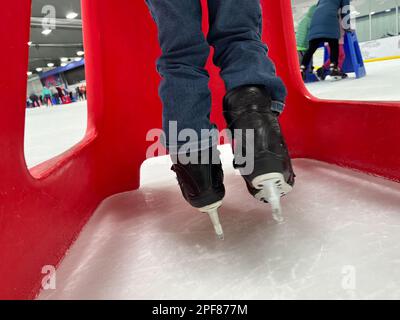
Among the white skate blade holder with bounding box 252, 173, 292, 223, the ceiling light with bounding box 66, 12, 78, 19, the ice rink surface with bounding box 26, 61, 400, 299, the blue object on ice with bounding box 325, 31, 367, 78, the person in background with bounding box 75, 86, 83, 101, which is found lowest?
the ice rink surface with bounding box 26, 61, 400, 299

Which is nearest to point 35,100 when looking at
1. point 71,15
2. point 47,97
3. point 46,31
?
point 47,97

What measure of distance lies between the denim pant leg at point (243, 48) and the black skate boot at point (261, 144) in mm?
14

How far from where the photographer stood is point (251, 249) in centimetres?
39

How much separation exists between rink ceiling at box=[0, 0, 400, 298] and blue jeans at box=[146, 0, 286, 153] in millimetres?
163

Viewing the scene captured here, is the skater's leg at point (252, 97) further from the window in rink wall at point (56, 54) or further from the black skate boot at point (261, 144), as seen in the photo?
the window in rink wall at point (56, 54)

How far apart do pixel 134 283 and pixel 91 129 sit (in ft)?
1.30

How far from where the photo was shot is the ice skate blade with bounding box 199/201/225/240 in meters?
0.41

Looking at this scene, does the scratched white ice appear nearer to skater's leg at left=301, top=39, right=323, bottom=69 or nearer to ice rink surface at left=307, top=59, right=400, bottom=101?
ice rink surface at left=307, top=59, right=400, bottom=101

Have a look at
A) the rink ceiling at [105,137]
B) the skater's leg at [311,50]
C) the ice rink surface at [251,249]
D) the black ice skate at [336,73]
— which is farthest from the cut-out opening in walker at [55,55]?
the ice rink surface at [251,249]

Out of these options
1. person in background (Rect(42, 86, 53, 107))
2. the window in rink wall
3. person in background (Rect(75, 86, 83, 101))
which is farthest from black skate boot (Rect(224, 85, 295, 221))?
person in background (Rect(42, 86, 53, 107))

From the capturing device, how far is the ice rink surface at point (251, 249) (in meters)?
0.32

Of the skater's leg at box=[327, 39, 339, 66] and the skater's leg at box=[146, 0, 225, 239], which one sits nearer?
the skater's leg at box=[146, 0, 225, 239]

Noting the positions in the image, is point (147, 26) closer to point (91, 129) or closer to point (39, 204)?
point (91, 129)

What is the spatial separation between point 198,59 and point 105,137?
302 millimetres
